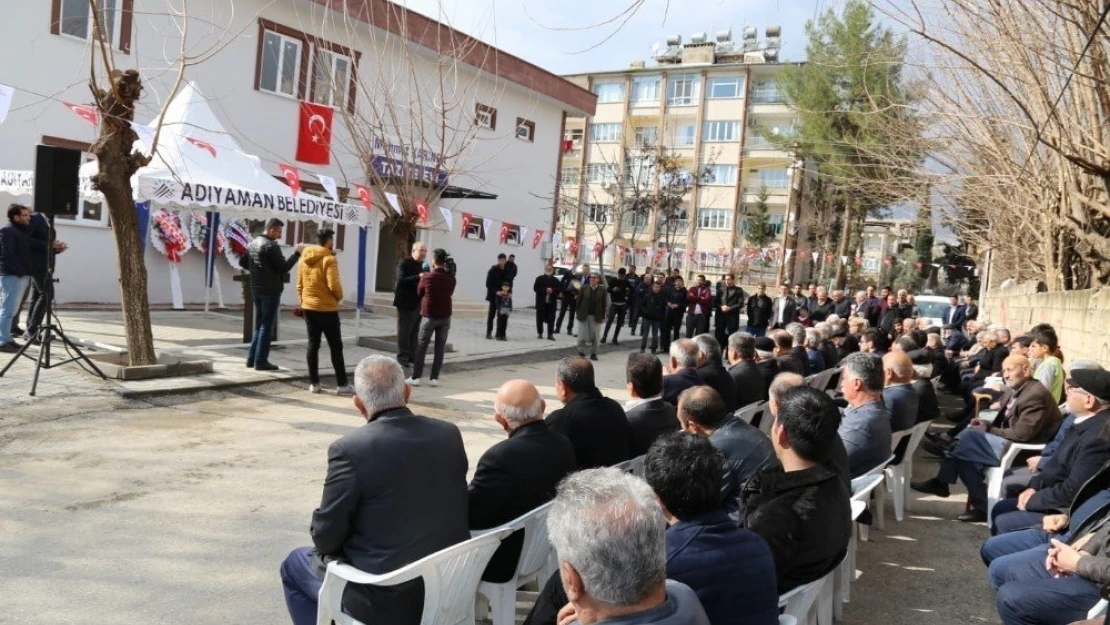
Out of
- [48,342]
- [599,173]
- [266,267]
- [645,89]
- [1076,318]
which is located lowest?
[48,342]

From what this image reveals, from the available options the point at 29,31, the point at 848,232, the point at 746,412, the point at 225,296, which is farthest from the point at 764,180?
the point at 746,412

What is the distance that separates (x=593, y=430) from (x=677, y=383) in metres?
1.72

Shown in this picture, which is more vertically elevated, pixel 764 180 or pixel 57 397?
pixel 764 180

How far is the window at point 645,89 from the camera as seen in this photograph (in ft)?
181

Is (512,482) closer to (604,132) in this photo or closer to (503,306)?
(503,306)

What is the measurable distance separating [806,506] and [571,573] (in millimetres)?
1633

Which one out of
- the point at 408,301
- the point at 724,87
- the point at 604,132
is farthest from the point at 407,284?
the point at 604,132

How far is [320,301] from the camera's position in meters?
9.14

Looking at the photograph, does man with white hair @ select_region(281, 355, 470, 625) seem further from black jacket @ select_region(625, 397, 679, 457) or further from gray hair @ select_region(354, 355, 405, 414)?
black jacket @ select_region(625, 397, 679, 457)

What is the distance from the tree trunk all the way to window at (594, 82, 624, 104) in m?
49.8

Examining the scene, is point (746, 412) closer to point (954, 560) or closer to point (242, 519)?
point (954, 560)

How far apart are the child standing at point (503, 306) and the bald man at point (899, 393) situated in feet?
33.7

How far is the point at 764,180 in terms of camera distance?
5219cm

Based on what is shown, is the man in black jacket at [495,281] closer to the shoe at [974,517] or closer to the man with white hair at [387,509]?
the shoe at [974,517]
